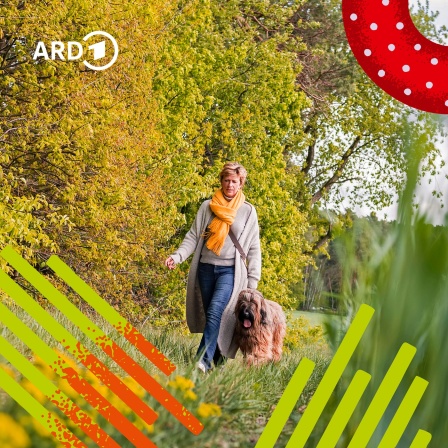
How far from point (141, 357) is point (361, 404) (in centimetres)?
362

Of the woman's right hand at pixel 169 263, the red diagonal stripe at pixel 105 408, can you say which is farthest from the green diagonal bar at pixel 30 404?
the woman's right hand at pixel 169 263

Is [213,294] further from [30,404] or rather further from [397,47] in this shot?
[397,47]

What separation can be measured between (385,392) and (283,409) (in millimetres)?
437

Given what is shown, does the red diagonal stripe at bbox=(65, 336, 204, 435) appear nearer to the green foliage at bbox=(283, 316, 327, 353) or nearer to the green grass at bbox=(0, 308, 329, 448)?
the green grass at bbox=(0, 308, 329, 448)

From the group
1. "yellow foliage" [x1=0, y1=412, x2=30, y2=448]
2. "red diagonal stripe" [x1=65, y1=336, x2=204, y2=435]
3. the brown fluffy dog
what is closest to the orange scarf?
the brown fluffy dog

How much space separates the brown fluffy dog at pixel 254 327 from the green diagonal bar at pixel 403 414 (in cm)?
508

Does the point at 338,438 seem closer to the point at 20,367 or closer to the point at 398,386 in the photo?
the point at 398,386

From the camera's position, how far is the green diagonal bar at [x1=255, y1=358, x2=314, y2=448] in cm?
345

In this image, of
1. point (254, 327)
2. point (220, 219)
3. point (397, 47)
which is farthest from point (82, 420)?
point (397, 47)

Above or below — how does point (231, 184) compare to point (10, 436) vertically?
above

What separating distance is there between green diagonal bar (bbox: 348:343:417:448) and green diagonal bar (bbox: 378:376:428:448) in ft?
0.17

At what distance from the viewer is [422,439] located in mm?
3227

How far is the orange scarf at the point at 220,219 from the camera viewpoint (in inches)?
325

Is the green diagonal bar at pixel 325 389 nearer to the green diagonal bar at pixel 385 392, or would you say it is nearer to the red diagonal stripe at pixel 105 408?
the green diagonal bar at pixel 385 392
